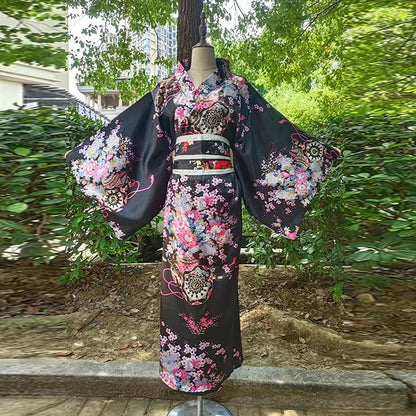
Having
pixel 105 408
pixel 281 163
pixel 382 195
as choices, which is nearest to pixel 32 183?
pixel 105 408

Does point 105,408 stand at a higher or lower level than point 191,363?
lower

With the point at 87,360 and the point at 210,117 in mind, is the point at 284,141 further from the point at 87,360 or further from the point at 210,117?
the point at 87,360

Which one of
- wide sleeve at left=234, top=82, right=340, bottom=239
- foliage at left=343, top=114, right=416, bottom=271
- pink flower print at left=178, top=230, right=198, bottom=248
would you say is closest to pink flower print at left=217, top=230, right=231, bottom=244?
pink flower print at left=178, top=230, right=198, bottom=248

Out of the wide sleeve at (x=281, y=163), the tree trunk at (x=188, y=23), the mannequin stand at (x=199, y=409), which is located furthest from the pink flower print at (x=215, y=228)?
the tree trunk at (x=188, y=23)

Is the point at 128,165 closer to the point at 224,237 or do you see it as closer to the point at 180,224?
the point at 180,224

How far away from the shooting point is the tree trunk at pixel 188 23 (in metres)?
3.09

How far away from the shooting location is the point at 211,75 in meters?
1.91

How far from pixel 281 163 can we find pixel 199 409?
5.03 ft

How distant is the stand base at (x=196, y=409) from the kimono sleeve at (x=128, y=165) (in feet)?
3.75

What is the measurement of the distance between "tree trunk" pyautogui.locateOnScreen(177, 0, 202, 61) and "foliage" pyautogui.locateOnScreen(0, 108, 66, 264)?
133cm

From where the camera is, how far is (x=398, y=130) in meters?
2.05

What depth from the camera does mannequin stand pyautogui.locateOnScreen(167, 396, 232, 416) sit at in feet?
6.86

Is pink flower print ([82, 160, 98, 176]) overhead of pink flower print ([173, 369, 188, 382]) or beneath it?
overhead

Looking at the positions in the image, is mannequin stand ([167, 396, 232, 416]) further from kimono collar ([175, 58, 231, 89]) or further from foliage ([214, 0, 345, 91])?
foliage ([214, 0, 345, 91])
